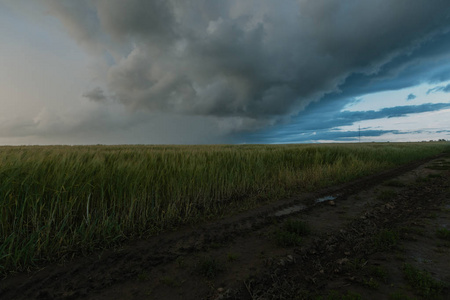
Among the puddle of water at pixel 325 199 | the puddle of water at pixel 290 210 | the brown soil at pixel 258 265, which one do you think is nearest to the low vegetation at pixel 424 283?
the brown soil at pixel 258 265

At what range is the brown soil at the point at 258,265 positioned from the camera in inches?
88.9

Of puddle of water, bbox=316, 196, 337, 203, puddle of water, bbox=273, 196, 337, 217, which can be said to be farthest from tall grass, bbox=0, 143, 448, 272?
puddle of water, bbox=316, 196, 337, 203

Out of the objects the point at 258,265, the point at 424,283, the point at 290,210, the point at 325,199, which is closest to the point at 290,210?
the point at 290,210

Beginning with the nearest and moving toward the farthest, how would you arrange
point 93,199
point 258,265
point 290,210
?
point 258,265 → point 93,199 → point 290,210

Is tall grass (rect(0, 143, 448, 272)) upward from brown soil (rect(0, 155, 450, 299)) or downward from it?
upward

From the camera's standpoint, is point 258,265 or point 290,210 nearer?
point 258,265

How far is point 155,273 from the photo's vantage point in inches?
102

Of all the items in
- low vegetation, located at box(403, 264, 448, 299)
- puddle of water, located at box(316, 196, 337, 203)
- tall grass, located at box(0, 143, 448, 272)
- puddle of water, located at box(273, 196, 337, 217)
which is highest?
tall grass, located at box(0, 143, 448, 272)

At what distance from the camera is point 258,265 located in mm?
2725

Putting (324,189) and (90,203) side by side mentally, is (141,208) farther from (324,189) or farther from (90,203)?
(324,189)

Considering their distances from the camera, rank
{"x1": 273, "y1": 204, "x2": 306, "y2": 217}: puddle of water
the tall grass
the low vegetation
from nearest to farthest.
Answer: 1. the low vegetation
2. the tall grass
3. {"x1": 273, "y1": 204, "x2": 306, "y2": 217}: puddle of water

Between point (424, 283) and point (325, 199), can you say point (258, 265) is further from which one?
point (325, 199)

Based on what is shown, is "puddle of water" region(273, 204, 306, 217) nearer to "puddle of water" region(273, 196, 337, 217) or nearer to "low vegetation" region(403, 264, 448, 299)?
"puddle of water" region(273, 196, 337, 217)

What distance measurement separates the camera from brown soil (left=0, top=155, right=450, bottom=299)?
2.26 meters
